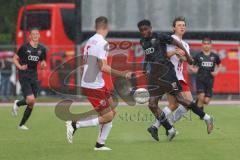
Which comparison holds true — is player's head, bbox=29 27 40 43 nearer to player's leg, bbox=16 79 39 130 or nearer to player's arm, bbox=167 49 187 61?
player's leg, bbox=16 79 39 130

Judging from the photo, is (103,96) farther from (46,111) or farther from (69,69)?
(69,69)

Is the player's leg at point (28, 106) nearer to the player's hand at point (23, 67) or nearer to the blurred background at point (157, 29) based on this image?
the player's hand at point (23, 67)

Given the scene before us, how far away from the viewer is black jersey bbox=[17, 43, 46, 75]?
1712cm

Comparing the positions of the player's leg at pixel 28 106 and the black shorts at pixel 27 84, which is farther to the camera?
the black shorts at pixel 27 84

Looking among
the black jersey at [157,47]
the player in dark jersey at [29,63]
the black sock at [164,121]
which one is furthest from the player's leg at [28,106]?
the black sock at [164,121]

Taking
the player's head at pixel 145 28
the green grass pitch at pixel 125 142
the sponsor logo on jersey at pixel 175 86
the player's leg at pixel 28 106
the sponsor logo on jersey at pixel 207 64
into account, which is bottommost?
the green grass pitch at pixel 125 142

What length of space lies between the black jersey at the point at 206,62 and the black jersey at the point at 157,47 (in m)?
5.91

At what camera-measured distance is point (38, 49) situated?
17.2 m

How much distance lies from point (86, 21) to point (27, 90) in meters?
14.3

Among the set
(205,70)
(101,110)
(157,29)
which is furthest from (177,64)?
(157,29)

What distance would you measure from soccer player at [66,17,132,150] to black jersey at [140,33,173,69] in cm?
170

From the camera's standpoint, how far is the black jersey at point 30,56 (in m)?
17.1

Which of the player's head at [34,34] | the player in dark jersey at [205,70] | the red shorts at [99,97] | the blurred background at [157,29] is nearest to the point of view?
the red shorts at [99,97]

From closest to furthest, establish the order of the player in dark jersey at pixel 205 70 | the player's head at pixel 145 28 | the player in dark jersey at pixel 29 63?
the player's head at pixel 145 28 → the player in dark jersey at pixel 29 63 → the player in dark jersey at pixel 205 70
